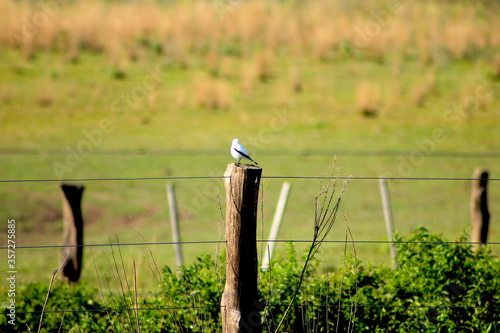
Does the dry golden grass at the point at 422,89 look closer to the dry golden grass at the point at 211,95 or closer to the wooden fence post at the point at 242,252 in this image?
the dry golden grass at the point at 211,95

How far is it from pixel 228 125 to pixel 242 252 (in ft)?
48.8

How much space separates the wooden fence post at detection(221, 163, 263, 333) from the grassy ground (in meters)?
4.84

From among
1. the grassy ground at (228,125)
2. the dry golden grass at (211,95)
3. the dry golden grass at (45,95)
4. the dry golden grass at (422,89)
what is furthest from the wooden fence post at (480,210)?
the dry golden grass at (45,95)

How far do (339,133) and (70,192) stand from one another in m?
11.8

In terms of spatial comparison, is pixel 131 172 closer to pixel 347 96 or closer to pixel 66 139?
pixel 66 139

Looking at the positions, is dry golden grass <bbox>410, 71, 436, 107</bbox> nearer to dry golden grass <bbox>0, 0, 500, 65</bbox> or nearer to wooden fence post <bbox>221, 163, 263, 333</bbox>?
dry golden grass <bbox>0, 0, 500, 65</bbox>

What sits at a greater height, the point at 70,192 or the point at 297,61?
the point at 297,61

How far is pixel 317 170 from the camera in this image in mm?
15852

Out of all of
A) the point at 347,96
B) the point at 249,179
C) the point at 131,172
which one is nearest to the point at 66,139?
the point at 131,172

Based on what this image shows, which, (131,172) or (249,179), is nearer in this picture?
(249,179)

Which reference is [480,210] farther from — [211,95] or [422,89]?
[422,89]

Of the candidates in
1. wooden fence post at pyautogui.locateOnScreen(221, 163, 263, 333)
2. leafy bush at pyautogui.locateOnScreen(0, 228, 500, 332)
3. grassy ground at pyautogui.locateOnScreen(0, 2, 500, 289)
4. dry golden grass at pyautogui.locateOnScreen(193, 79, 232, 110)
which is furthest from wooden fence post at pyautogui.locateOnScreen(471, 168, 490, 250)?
dry golden grass at pyautogui.locateOnScreen(193, 79, 232, 110)

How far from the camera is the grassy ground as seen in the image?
13.1 meters

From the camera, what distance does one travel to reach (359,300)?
5926 millimetres
